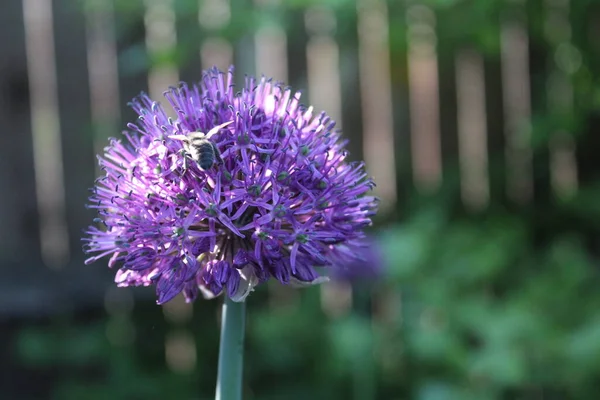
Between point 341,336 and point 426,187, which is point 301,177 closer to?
point 341,336

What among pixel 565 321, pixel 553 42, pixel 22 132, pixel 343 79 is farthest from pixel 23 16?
pixel 565 321

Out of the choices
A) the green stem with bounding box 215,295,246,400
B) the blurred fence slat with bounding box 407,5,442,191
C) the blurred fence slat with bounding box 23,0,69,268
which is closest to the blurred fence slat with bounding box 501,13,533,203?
the blurred fence slat with bounding box 407,5,442,191

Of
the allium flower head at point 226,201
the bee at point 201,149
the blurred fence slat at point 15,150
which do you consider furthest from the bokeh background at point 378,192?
the bee at point 201,149

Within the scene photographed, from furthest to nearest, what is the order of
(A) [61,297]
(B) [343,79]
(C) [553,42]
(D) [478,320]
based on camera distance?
(B) [343,79] < (A) [61,297] < (C) [553,42] < (D) [478,320]

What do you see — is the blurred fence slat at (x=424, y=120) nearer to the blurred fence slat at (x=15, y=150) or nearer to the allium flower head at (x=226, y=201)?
the blurred fence slat at (x=15, y=150)

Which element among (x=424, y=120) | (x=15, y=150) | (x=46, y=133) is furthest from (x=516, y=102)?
(x=15, y=150)

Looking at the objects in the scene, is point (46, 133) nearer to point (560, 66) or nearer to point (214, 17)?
point (214, 17)

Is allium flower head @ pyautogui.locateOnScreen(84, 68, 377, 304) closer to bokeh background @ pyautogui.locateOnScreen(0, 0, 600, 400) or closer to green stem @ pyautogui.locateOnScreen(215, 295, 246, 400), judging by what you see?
green stem @ pyautogui.locateOnScreen(215, 295, 246, 400)
